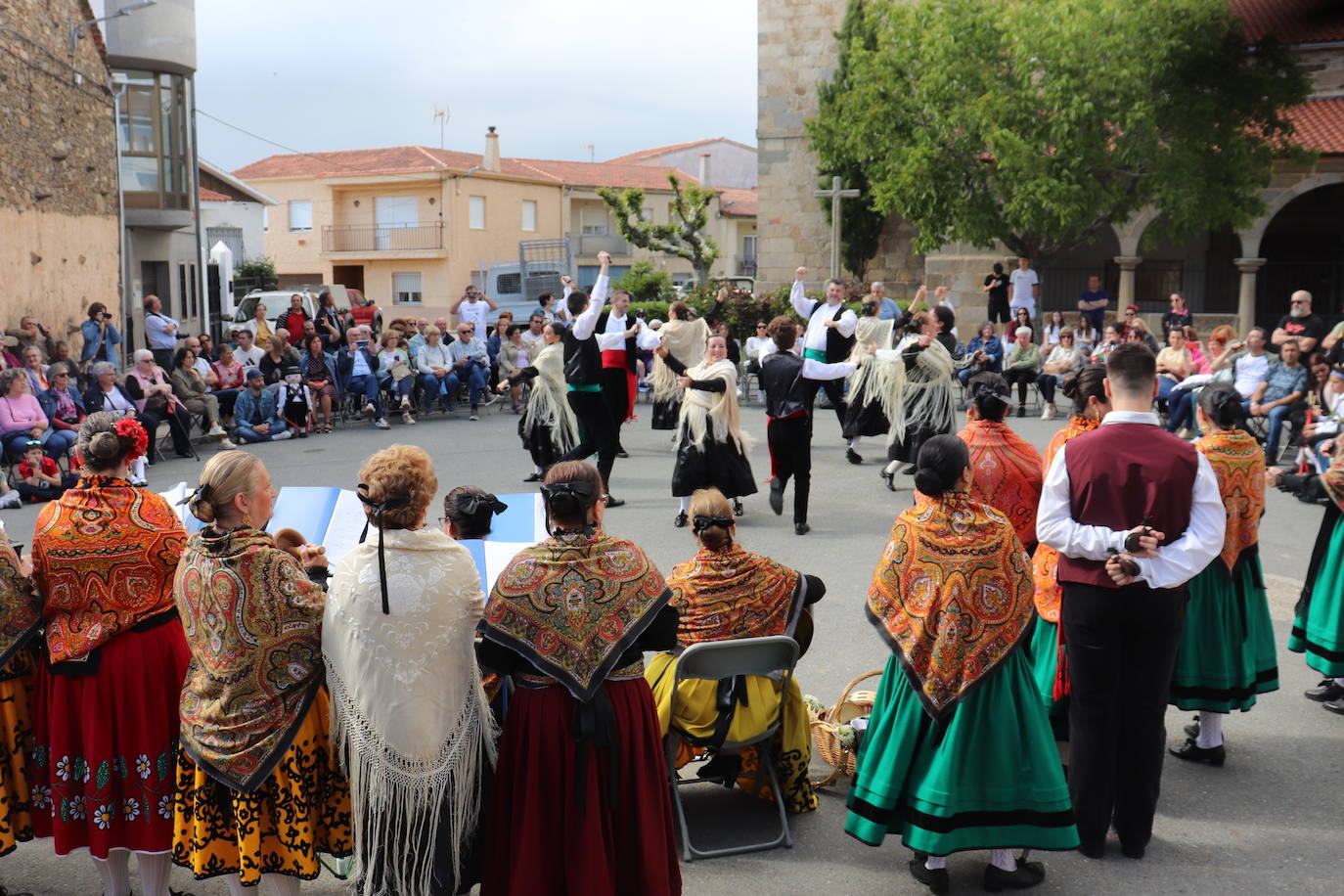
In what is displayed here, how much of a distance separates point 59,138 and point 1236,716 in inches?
695

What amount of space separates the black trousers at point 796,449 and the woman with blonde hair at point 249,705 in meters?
6.41

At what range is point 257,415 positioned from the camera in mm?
15406

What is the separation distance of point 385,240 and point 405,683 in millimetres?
45243

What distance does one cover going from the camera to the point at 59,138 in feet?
59.4

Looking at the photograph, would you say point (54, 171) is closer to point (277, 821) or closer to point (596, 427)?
point (596, 427)

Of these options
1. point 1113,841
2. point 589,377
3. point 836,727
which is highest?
point 589,377

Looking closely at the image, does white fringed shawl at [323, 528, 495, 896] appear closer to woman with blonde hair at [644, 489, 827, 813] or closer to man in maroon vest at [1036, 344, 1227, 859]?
woman with blonde hair at [644, 489, 827, 813]

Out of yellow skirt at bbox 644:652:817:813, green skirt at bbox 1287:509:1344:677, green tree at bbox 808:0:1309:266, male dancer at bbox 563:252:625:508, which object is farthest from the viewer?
green tree at bbox 808:0:1309:266

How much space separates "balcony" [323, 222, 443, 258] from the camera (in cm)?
4575

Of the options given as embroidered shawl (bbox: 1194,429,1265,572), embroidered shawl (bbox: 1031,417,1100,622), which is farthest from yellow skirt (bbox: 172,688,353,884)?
embroidered shawl (bbox: 1194,429,1265,572)

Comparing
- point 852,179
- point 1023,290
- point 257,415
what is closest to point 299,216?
point 852,179

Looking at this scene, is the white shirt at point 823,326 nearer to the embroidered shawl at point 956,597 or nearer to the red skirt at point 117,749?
the embroidered shawl at point 956,597

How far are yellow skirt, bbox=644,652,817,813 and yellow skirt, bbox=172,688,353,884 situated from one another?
119 centimetres

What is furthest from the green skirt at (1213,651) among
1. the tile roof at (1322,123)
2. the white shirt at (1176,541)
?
the tile roof at (1322,123)
